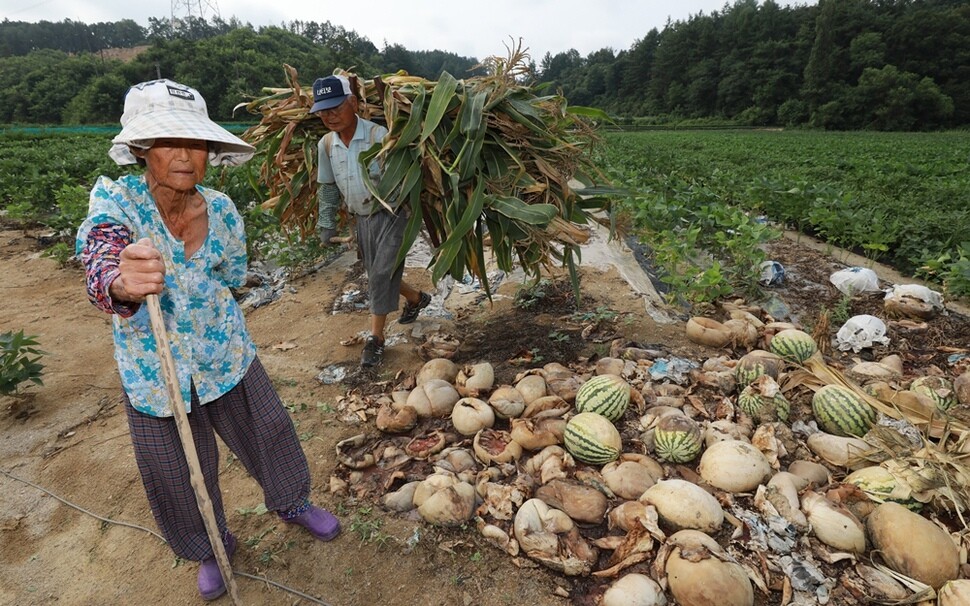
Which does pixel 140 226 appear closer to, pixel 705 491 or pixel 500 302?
pixel 705 491

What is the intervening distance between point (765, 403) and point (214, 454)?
2.44m

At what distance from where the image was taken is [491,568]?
1903 mm

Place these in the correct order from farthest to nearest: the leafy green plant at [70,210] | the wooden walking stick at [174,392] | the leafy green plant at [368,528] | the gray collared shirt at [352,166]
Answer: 1. the leafy green plant at [70,210]
2. the gray collared shirt at [352,166]
3. the leafy green plant at [368,528]
4. the wooden walking stick at [174,392]

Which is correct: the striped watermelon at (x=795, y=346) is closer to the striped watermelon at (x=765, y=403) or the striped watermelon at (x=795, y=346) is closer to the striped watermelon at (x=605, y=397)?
the striped watermelon at (x=765, y=403)

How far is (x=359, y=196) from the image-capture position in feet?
10.5

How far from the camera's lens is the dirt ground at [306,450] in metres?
1.93

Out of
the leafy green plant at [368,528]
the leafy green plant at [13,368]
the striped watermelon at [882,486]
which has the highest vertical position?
the striped watermelon at [882,486]

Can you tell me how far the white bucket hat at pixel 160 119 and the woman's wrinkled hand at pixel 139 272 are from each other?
0.35 m

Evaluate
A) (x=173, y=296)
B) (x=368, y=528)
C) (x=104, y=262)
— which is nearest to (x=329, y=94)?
(x=173, y=296)

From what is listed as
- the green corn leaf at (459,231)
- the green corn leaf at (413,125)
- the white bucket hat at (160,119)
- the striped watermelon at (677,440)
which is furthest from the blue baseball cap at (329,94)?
the striped watermelon at (677,440)

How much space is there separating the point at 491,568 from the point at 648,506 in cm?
64

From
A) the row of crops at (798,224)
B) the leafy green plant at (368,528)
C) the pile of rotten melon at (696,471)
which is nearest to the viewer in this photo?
the pile of rotten melon at (696,471)

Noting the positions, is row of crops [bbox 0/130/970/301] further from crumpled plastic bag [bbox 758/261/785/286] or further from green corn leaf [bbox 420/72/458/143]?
green corn leaf [bbox 420/72/458/143]

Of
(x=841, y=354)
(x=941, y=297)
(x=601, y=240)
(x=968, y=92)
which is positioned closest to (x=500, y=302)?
(x=601, y=240)
